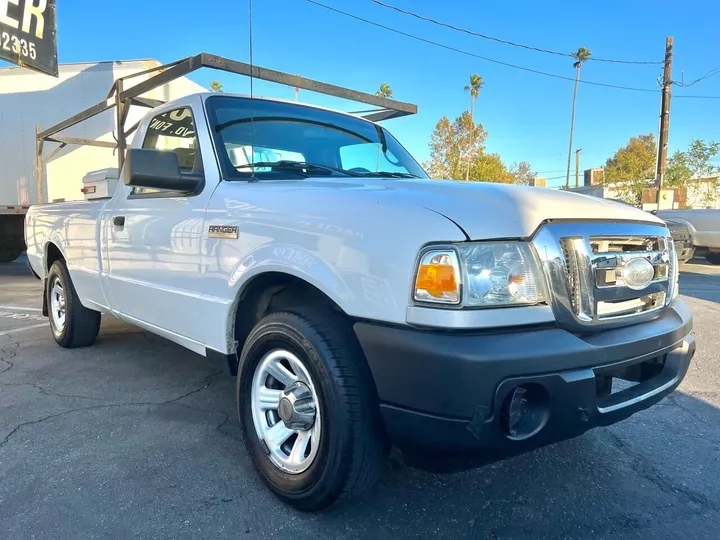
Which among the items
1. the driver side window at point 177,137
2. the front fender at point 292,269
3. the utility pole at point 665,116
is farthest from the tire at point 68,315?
the utility pole at point 665,116

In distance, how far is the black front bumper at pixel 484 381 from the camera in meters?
1.74

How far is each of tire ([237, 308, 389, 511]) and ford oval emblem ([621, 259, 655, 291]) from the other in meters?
1.10

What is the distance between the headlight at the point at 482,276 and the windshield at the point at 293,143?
1.29m

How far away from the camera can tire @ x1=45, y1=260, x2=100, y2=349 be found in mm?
4832

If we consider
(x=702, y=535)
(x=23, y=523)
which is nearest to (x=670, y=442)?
(x=702, y=535)

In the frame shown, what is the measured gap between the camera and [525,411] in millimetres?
1865

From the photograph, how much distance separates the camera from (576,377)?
1824mm

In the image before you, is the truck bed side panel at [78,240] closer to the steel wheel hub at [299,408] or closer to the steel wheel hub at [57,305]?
the steel wheel hub at [57,305]

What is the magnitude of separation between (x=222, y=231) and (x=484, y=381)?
1568mm

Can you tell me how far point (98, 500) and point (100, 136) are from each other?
9.99 metres

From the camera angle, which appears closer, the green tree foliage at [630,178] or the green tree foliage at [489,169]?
the green tree foliage at [630,178]

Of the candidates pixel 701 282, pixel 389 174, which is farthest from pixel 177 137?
pixel 701 282

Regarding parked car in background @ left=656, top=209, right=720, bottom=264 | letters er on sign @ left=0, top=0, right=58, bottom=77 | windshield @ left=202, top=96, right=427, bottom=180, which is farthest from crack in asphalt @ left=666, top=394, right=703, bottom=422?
letters er on sign @ left=0, top=0, right=58, bottom=77

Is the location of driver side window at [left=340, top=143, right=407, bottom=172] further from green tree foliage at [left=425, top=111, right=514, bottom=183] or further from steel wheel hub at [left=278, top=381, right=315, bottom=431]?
green tree foliage at [left=425, top=111, right=514, bottom=183]
